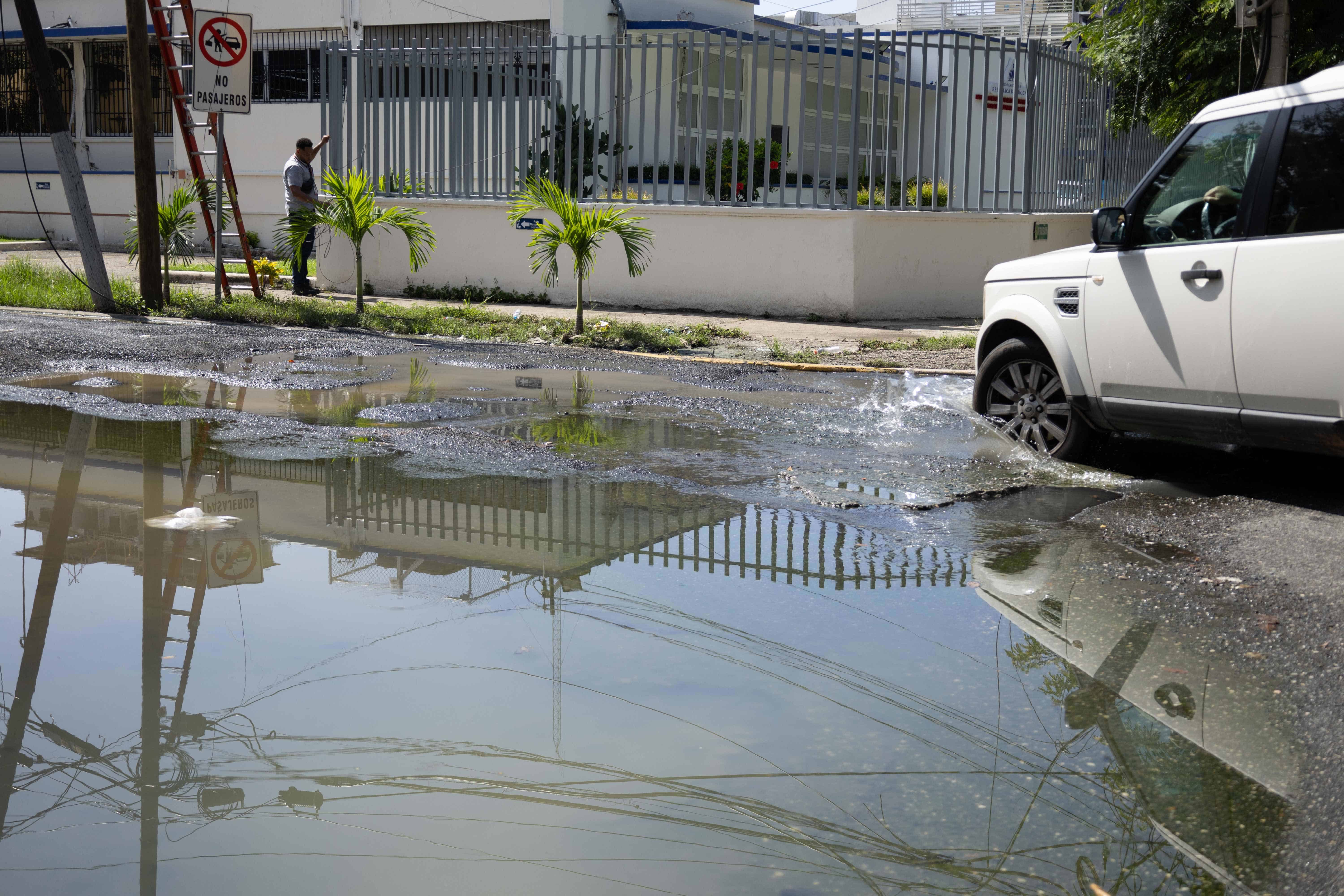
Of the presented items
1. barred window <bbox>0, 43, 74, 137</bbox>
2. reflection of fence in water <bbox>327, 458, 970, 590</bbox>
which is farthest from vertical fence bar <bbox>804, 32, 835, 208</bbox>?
barred window <bbox>0, 43, 74, 137</bbox>

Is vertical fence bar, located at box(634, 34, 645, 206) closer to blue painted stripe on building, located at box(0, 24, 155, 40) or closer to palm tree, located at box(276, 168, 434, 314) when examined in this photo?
palm tree, located at box(276, 168, 434, 314)

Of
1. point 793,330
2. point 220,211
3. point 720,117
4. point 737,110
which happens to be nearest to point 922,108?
point 737,110

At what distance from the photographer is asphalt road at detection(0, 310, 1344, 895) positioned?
3199 millimetres

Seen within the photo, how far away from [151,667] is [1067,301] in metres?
5.27

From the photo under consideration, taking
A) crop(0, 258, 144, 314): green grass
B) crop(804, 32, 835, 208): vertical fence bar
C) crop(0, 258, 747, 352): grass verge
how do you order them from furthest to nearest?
crop(0, 258, 144, 314): green grass < crop(804, 32, 835, 208): vertical fence bar < crop(0, 258, 747, 352): grass verge

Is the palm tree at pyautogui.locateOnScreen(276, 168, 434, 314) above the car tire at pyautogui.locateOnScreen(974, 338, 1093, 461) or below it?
above

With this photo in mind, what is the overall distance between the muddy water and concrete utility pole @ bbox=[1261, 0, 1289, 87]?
6707 millimetres

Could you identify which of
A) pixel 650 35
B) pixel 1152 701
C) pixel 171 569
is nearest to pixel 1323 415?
pixel 1152 701

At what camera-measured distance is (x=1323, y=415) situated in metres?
5.65

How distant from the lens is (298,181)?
16.1 m

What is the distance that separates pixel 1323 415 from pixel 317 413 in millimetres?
6126

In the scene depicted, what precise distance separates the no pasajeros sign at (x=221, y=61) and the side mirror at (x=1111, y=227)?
33.1 feet

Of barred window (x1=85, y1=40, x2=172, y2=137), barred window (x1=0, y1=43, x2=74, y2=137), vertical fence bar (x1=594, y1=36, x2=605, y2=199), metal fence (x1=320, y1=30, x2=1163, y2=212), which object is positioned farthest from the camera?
barred window (x1=0, y1=43, x2=74, y2=137)

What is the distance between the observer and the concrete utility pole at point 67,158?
13023 millimetres
